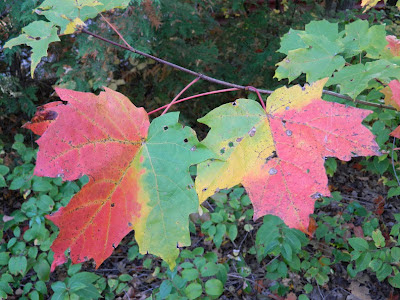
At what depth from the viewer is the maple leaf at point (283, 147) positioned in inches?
29.0

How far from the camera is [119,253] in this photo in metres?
2.99

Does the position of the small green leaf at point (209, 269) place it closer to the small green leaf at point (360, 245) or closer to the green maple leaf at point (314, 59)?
the small green leaf at point (360, 245)

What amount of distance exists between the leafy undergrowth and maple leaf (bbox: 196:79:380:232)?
1399 millimetres

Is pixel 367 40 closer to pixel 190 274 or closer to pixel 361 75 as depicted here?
pixel 361 75

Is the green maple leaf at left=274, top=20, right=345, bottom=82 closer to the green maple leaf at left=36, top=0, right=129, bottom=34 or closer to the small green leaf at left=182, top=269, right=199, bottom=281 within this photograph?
the green maple leaf at left=36, top=0, right=129, bottom=34

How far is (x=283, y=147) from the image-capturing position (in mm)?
803

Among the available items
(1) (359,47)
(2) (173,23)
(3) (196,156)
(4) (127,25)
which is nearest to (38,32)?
(3) (196,156)

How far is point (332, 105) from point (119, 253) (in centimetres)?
266

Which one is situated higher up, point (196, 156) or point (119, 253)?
point (196, 156)

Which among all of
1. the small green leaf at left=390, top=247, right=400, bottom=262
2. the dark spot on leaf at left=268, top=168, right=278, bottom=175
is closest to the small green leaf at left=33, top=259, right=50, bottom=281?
the dark spot on leaf at left=268, top=168, right=278, bottom=175

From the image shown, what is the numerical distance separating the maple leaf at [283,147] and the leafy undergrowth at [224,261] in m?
1.40

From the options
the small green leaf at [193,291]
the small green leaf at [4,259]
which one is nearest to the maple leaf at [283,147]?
the small green leaf at [193,291]

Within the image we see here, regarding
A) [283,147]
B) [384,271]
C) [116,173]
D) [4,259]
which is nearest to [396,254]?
[384,271]

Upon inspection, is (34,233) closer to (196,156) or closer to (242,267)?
(242,267)
